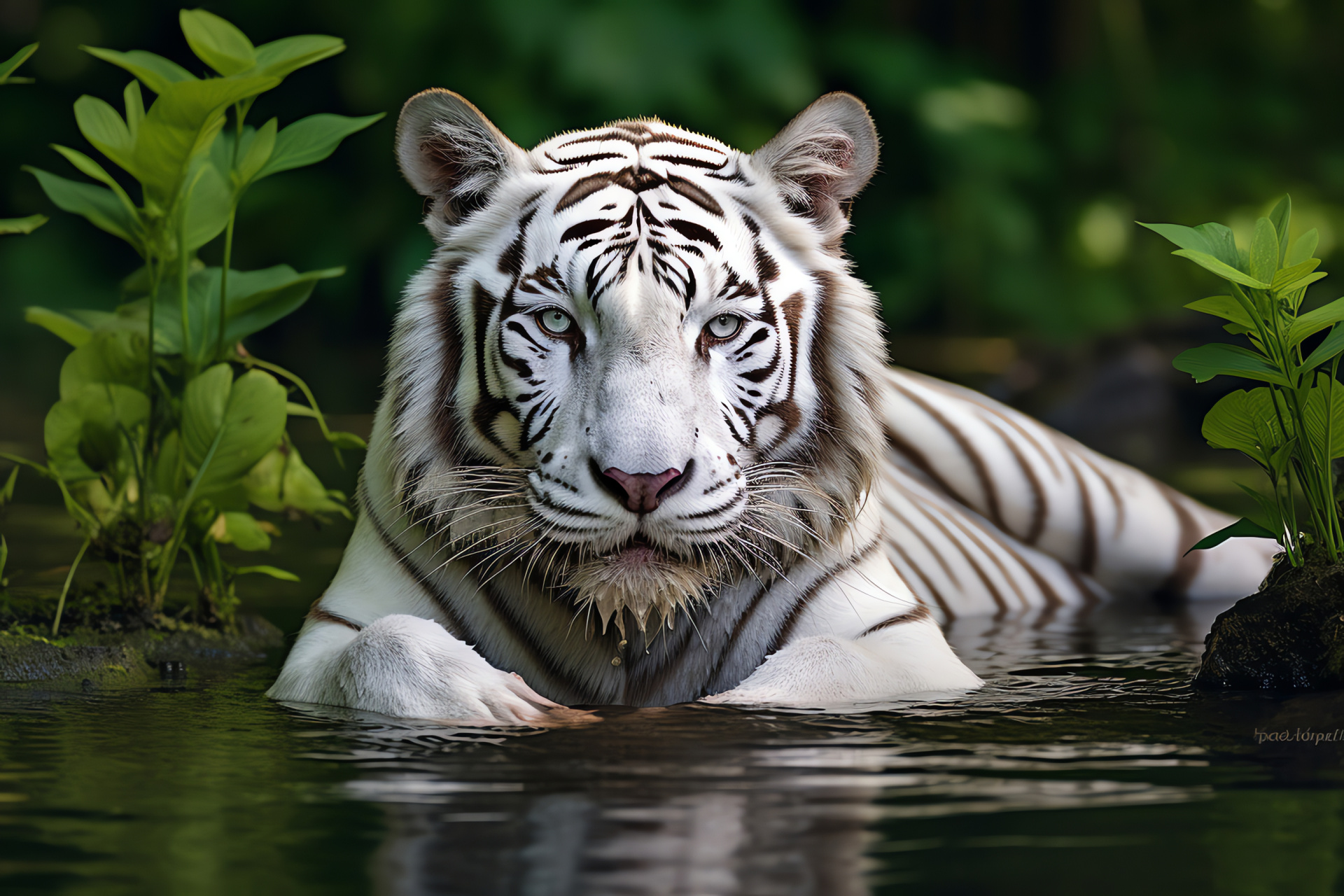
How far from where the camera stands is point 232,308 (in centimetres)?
338

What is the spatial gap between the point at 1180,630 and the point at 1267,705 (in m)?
1.15

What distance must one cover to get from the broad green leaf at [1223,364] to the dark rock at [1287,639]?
38 cm

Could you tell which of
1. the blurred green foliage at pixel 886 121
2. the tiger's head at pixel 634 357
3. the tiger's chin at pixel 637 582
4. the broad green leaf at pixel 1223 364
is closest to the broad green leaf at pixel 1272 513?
the broad green leaf at pixel 1223 364

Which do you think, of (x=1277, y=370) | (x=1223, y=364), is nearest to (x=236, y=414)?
(x=1223, y=364)

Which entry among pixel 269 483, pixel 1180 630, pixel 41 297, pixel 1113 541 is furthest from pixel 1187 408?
pixel 41 297

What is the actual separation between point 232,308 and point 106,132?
0.45m

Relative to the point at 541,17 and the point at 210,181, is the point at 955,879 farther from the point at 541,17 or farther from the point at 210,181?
the point at 541,17

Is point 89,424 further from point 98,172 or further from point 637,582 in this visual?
point 637,582

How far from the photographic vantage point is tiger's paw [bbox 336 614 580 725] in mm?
2465

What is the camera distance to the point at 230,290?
134 inches

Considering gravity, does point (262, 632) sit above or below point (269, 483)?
below

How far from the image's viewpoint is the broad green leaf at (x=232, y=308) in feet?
11.1

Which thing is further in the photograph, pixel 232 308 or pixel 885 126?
pixel 885 126

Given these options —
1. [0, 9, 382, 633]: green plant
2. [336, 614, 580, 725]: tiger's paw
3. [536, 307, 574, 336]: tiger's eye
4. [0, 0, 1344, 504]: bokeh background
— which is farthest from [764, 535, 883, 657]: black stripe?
[0, 0, 1344, 504]: bokeh background
